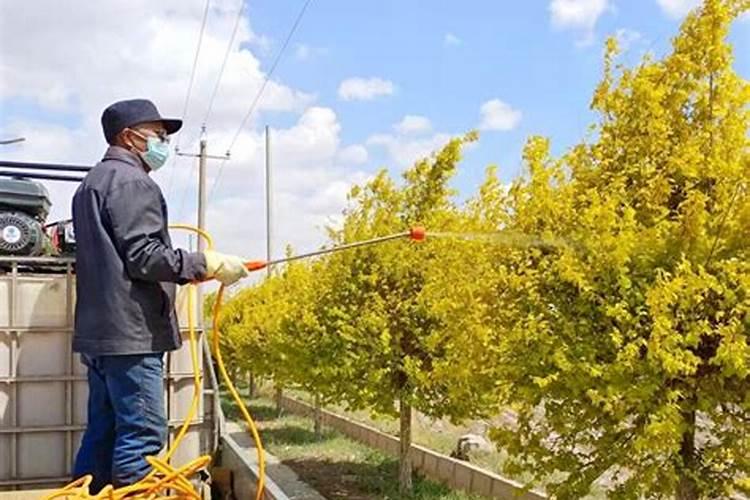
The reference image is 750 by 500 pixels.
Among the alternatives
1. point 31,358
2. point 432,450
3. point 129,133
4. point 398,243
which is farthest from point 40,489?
point 432,450

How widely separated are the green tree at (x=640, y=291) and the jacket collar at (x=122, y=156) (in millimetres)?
2327

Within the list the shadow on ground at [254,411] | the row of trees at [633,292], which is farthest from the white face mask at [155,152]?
the shadow on ground at [254,411]

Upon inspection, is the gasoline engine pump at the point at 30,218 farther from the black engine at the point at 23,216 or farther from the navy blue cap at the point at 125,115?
the navy blue cap at the point at 125,115

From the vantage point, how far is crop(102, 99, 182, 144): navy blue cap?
12.2ft

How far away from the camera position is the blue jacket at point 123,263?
11.1 ft

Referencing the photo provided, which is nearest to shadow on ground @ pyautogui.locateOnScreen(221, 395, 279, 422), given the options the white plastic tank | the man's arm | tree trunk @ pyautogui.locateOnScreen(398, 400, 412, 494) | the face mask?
tree trunk @ pyautogui.locateOnScreen(398, 400, 412, 494)

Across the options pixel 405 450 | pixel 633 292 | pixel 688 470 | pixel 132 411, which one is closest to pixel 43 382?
pixel 132 411

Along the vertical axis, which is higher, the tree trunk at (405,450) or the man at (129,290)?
the man at (129,290)

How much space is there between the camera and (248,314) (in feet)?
75.2

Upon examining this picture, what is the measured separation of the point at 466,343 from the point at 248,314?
17.7 m

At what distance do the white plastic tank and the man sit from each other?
854 millimetres

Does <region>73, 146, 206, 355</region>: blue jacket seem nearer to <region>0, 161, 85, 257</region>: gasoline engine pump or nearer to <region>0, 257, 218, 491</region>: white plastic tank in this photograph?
<region>0, 257, 218, 491</region>: white plastic tank

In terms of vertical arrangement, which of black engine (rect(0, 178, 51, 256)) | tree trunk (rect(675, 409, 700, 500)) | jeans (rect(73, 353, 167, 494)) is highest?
black engine (rect(0, 178, 51, 256))

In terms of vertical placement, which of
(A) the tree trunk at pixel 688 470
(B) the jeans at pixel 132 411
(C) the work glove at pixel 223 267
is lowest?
(A) the tree trunk at pixel 688 470
